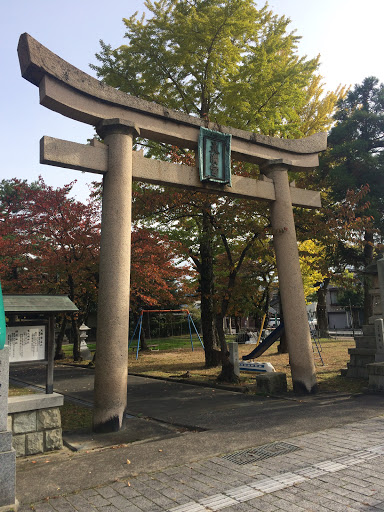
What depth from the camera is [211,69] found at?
1358 cm

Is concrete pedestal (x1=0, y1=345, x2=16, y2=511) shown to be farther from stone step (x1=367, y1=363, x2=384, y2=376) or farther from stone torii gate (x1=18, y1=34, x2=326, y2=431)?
stone step (x1=367, y1=363, x2=384, y2=376)

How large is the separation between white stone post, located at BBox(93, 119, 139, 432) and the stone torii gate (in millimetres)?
17

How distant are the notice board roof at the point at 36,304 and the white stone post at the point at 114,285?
85 centimetres

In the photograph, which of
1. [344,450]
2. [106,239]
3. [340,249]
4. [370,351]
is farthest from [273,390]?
[340,249]

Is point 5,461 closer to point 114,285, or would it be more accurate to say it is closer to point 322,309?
point 114,285

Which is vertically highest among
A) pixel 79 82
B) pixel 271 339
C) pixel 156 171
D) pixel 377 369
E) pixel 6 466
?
pixel 79 82

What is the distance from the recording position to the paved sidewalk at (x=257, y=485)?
3.56m

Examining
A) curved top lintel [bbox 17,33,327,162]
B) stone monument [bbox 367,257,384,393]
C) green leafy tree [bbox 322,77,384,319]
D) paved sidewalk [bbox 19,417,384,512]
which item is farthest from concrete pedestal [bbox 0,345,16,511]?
green leafy tree [bbox 322,77,384,319]

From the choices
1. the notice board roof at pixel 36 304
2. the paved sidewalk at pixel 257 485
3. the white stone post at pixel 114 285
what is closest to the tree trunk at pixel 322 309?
the white stone post at pixel 114 285

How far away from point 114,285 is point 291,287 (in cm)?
482

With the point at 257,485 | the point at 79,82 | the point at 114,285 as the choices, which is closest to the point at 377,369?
the point at 257,485

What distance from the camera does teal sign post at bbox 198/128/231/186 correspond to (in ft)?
28.7

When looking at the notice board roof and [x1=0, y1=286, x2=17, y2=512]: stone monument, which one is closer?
[x1=0, y1=286, x2=17, y2=512]: stone monument

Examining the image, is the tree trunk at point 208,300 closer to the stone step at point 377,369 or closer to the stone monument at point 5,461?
the stone step at point 377,369
